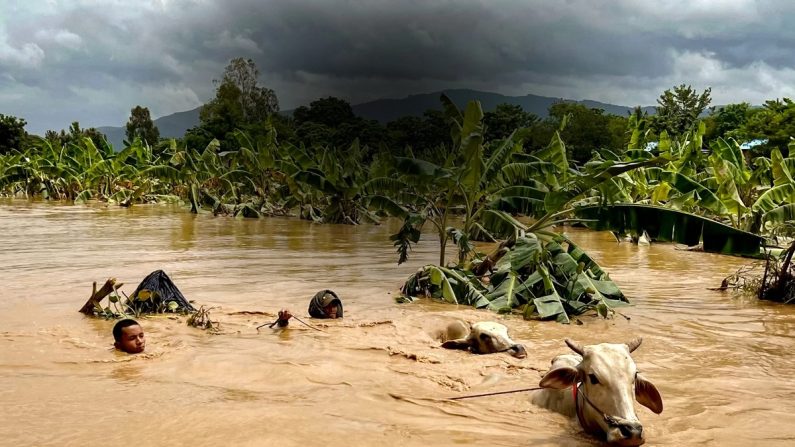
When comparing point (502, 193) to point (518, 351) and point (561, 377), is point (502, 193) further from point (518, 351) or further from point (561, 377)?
point (561, 377)

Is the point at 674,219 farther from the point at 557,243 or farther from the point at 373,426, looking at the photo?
the point at 373,426

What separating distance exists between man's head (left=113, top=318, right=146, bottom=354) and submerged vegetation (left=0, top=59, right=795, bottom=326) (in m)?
1.10

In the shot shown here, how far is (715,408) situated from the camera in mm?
4156

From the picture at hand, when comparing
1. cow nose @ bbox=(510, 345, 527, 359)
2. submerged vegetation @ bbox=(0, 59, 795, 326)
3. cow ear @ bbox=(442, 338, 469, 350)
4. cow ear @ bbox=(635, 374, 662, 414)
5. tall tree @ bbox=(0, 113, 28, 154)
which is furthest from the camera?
tall tree @ bbox=(0, 113, 28, 154)

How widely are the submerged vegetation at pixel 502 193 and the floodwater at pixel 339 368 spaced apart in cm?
74

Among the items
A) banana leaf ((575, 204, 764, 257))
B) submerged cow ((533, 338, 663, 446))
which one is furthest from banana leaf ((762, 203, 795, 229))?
submerged cow ((533, 338, 663, 446))

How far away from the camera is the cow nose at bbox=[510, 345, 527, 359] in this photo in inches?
212

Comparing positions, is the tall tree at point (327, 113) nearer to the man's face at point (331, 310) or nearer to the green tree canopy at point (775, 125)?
the green tree canopy at point (775, 125)

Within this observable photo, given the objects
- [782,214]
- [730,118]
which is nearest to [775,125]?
[730,118]

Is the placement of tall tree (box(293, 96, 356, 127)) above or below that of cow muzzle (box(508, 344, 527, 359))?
above

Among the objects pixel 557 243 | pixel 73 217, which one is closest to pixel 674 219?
pixel 557 243

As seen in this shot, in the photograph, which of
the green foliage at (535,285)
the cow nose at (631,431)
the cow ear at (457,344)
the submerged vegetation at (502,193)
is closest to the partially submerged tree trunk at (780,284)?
the submerged vegetation at (502,193)

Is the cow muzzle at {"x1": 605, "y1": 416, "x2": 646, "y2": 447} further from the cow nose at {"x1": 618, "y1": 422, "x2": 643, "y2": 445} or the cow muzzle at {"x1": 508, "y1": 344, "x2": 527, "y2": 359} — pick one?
the cow muzzle at {"x1": 508, "y1": 344, "x2": 527, "y2": 359}

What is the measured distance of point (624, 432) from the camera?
3.05 metres
